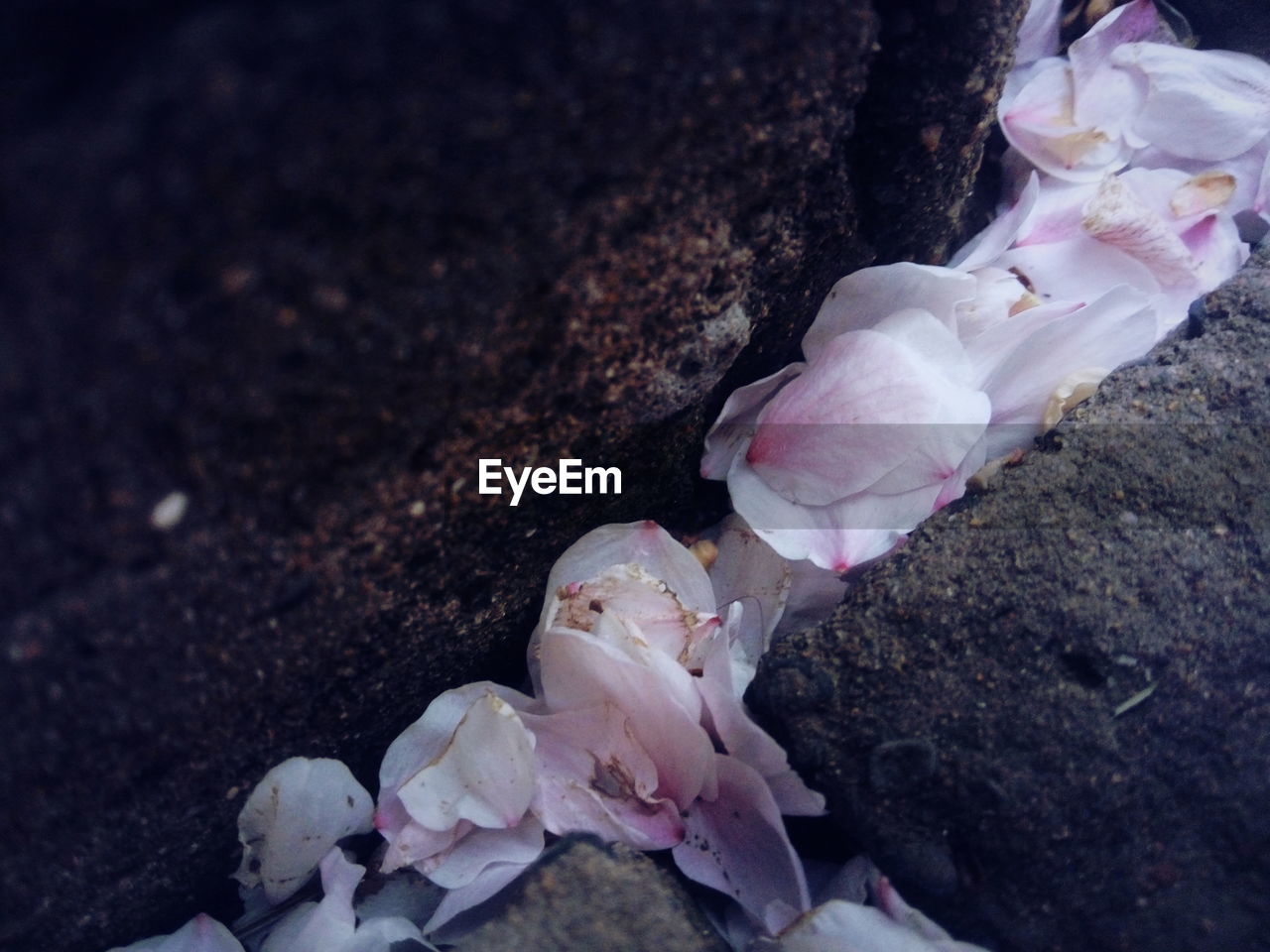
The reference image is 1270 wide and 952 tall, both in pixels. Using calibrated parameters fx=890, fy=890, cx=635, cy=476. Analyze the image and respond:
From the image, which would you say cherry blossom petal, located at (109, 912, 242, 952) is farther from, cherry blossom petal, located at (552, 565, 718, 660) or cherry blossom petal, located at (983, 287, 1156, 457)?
cherry blossom petal, located at (983, 287, 1156, 457)


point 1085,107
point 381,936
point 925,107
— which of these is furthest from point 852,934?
point 1085,107

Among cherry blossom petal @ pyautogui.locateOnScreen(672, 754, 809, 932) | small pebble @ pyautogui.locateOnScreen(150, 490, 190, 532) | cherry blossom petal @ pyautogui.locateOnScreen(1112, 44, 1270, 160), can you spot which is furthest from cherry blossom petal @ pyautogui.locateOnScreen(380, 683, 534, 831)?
cherry blossom petal @ pyautogui.locateOnScreen(1112, 44, 1270, 160)

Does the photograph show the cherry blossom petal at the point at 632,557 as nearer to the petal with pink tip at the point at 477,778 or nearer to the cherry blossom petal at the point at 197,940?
the petal with pink tip at the point at 477,778

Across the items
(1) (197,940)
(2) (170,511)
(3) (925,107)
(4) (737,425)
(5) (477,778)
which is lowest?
(1) (197,940)

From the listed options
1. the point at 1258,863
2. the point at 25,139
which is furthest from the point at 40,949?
the point at 1258,863

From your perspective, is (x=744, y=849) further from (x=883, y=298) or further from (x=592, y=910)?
(x=883, y=298)

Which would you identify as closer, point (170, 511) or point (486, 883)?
point (170, 511)
